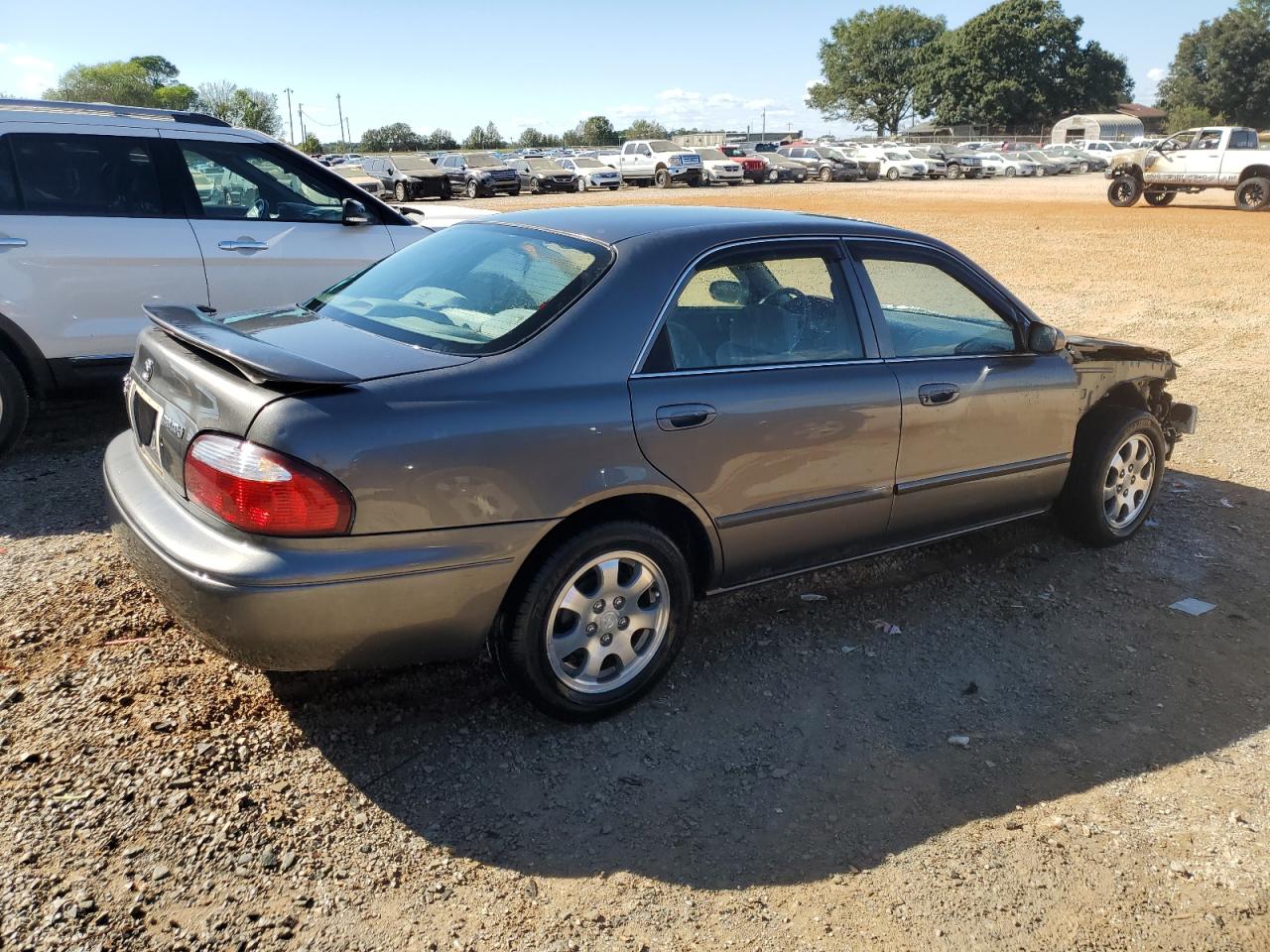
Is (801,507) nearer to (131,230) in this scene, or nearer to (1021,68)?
(131,230)

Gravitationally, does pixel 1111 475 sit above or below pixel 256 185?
below

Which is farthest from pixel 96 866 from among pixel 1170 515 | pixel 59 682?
pixel 1170 515

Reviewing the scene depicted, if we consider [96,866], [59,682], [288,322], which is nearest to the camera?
[96,866]

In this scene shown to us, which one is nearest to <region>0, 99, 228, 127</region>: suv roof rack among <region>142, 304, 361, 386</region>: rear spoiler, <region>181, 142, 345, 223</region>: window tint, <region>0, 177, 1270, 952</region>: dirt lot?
<region>181, 142, 345, 223</region>: window tint

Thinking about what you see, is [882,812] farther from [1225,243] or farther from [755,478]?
[1225,243]

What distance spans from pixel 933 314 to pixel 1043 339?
19.2 inches

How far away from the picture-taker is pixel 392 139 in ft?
342

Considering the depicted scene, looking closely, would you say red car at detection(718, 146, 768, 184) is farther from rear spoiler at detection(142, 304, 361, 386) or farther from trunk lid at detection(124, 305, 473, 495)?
rear spoiler at detection(142, 304, 361, 386)

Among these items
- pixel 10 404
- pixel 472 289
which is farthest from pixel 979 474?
pixel 10 404

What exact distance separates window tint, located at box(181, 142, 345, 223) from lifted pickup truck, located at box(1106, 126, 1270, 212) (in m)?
24.4

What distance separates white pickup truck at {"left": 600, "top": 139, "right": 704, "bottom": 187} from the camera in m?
40.6

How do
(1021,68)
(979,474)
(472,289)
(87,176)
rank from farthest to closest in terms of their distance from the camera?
1. (1021,68)
2. (87,176)
3. (979,474)
4. (472,289)

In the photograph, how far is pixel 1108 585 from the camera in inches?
185

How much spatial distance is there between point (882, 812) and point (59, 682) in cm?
277
